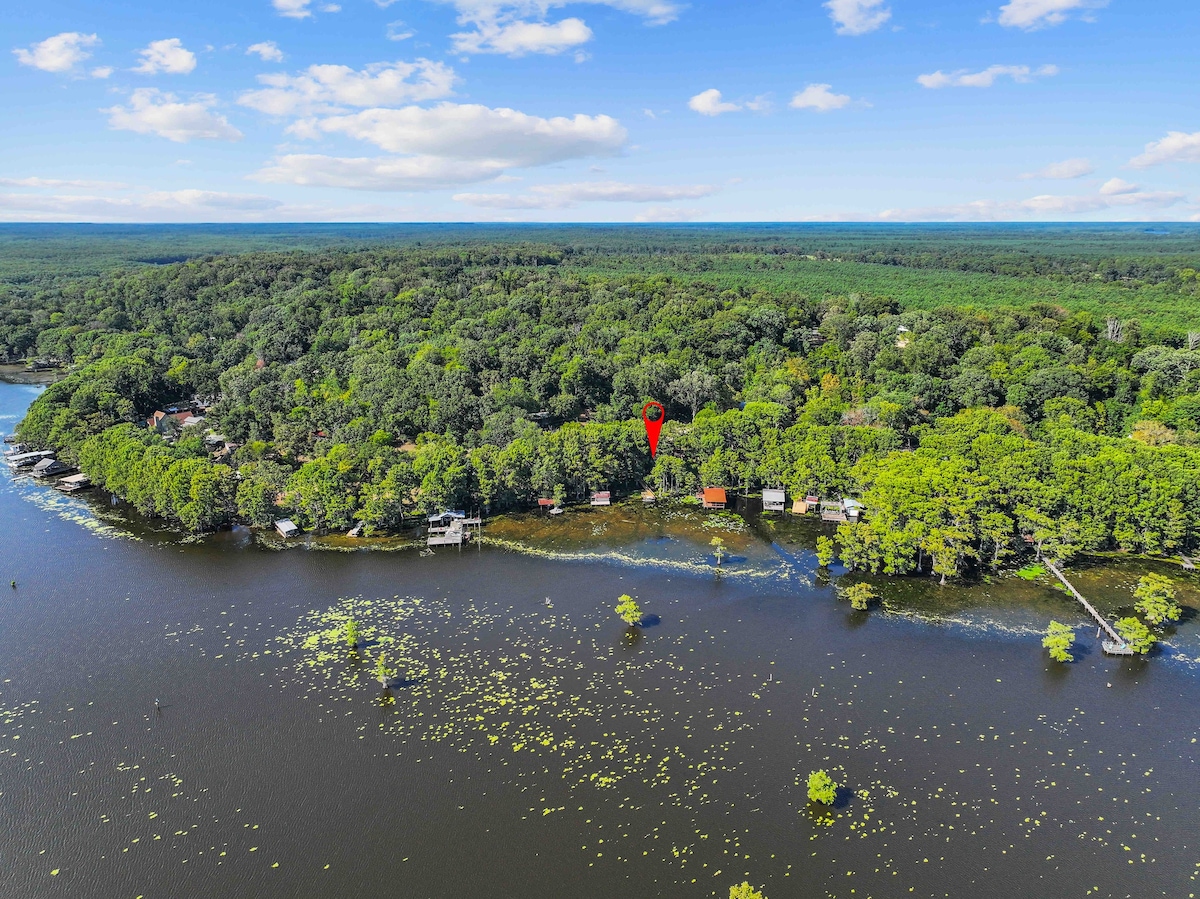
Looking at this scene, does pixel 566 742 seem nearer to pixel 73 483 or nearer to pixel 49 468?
pixel 73 483

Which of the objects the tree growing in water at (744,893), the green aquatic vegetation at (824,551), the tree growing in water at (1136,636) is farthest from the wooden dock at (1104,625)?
the tree growing in water at (744,893)

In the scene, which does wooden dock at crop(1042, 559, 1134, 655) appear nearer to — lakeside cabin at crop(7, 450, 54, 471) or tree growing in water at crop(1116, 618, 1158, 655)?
tree growing in water at crop(1116, 618, 1158, 655)

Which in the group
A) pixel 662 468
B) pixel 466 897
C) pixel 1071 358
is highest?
pixel 1071 358

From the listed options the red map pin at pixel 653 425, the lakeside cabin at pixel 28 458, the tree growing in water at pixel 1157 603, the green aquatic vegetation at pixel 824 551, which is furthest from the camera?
the lakeside cabin at pixel 28 458

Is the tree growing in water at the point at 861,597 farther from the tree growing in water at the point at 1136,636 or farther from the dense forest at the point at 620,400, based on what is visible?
the tree growing in water at the point at 1136,636

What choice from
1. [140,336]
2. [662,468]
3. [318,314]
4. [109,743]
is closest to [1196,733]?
[662,468]

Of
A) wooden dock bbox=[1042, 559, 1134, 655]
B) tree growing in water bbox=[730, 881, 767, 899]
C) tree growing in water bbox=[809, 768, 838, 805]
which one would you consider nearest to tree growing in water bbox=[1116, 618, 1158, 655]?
wooden dock bbox=[1042, 559, 1134, 655]

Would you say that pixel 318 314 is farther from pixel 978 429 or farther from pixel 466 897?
pixel 466 897
